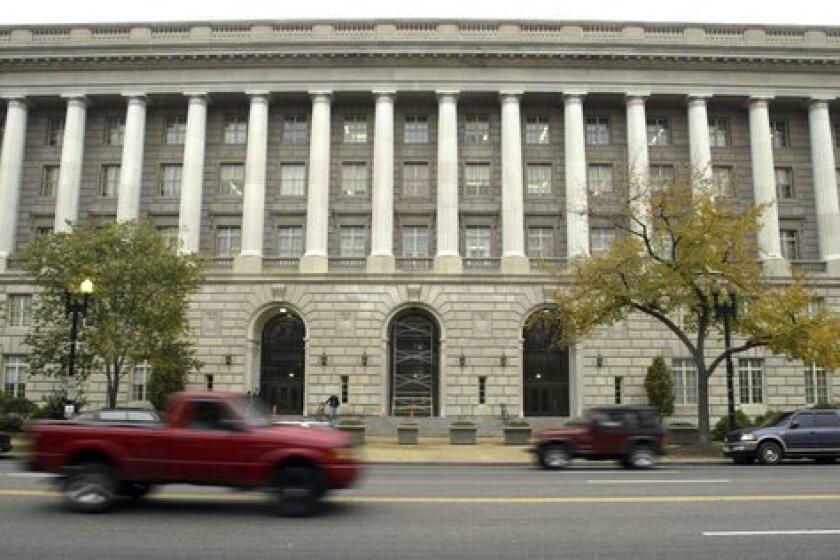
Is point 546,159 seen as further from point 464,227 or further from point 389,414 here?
point 389,414

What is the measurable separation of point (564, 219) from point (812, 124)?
15.9 metres

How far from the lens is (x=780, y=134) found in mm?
45156

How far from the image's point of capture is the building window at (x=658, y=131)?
44.6m

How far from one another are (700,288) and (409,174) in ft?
69.1

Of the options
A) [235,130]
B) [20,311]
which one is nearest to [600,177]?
[235,130]

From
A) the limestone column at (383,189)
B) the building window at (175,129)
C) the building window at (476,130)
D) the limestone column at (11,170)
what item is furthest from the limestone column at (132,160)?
the building window at (476,130)

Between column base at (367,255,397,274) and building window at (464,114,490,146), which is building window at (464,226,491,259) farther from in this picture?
building window at (464,114,490,146)

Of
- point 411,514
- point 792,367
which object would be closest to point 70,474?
point 411,514

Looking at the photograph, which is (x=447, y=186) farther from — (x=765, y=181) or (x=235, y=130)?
(x=765, y=181)

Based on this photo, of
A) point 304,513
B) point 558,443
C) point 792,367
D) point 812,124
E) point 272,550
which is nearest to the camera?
Answer: point 272,550

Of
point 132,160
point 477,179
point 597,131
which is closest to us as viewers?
point 132,160

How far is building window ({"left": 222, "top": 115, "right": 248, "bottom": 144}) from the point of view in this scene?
44812 mm

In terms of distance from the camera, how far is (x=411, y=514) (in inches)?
448

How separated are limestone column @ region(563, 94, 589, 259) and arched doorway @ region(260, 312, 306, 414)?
1633 centimetres
